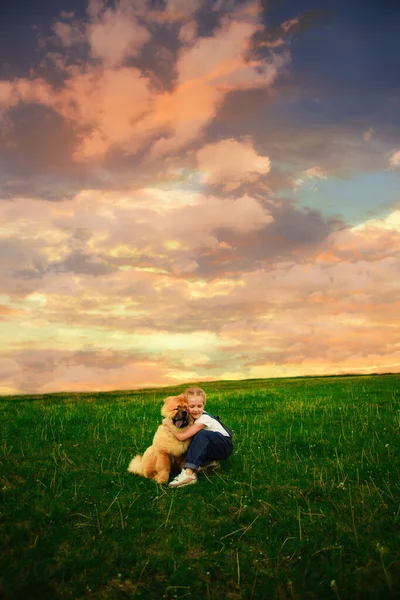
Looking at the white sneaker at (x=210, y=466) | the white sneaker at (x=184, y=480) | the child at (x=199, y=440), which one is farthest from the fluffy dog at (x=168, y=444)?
the white sneaker at (x=210, y=466)

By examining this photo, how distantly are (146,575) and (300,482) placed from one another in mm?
4263

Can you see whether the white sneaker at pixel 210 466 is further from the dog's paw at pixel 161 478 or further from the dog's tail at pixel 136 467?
the dog's tail at pixel 136 467

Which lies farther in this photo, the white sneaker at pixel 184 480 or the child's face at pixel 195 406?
the child's face at pixel 195 406

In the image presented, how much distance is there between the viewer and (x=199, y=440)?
898cm

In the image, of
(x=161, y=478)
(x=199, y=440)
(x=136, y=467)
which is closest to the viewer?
(x=199, y=440)

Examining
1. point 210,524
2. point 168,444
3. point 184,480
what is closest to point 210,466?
point 184,480

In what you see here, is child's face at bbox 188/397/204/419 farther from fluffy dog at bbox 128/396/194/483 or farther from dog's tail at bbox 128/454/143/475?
dog's tail at bbox 128/454/143/475

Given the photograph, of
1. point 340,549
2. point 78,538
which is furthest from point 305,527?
point 78,538

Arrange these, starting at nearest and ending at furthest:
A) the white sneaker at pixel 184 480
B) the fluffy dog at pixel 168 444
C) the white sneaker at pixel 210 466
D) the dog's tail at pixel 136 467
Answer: the white sneaker at pixel 184 480
the fluffy dog at pixel 168 444
the white sneaker at pixel 210 466
the dog's tail at pixel 136 467

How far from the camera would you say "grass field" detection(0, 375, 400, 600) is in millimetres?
5750

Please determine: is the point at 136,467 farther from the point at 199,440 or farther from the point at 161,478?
the point at 199,440

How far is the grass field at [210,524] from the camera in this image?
5.75m

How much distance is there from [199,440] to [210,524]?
1.83 m

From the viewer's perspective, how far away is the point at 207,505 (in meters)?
8.02
